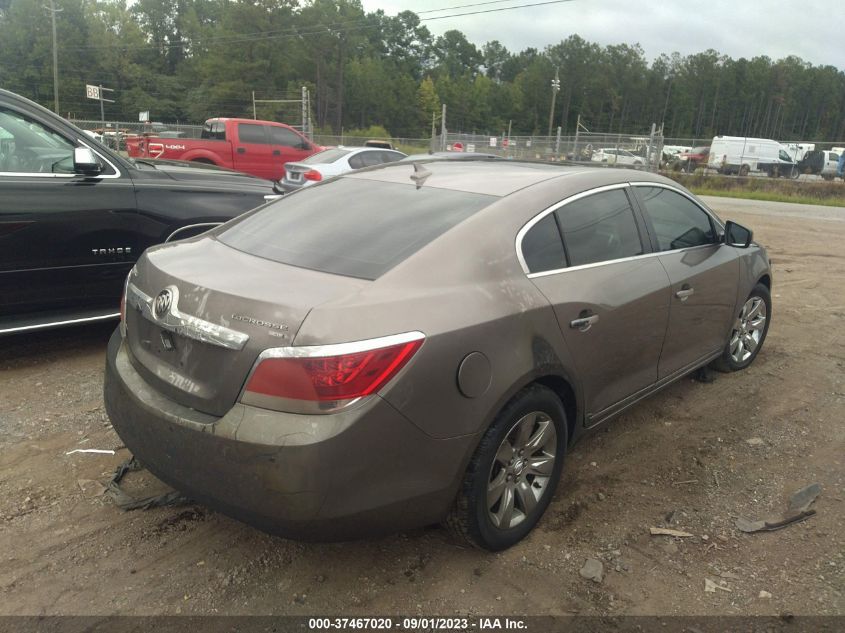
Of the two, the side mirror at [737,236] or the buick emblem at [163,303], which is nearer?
the buick emblem at [163,303]

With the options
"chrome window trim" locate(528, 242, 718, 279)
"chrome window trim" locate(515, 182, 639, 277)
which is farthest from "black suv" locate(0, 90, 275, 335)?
"chrome window trim" locate(528, 242, 718, 279)

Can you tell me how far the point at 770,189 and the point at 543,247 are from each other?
2685cm

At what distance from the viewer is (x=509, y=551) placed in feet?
8.99

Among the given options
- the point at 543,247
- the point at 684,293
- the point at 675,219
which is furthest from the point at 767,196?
the point at 543,247

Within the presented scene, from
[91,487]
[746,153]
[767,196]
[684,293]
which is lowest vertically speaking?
[91,487]

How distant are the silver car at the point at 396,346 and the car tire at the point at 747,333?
1429 mm

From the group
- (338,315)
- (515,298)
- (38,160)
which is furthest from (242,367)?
(38,160)

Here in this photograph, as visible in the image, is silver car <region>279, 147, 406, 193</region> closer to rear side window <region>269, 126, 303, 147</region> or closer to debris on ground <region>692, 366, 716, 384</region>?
rear side window <region>269, 126, 303, 147</region>

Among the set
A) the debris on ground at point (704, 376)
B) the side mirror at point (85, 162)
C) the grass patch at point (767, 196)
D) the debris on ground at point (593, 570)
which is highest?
the side mirror at point (85, 162)

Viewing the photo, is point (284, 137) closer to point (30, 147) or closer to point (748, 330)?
point (30, 147)

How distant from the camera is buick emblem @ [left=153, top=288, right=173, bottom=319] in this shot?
2.47 m

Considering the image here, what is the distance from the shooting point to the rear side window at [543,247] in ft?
9.07

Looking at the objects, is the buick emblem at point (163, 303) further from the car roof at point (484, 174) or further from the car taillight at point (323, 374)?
the car roof at point (484, 174)

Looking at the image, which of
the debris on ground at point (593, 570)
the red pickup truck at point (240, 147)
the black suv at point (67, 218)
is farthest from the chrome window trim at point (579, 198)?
the red pickup truck at point (240, 147)
